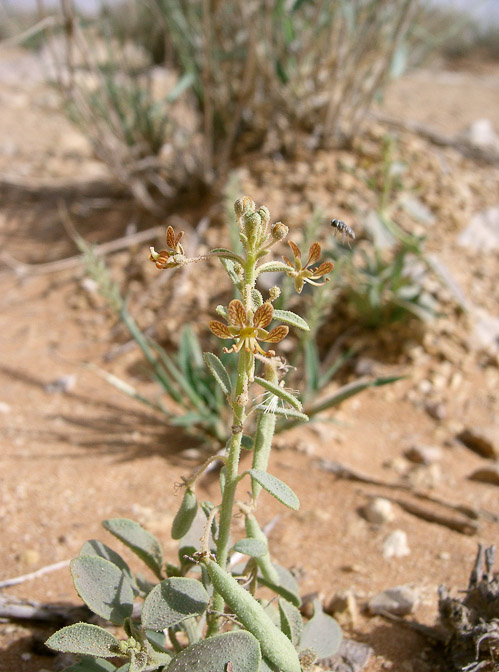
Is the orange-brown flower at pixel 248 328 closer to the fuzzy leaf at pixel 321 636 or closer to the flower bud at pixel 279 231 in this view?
the flower bud at pixel 279 231

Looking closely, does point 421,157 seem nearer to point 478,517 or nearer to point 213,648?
point 478,517

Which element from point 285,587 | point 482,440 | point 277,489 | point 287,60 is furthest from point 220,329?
point 287,60

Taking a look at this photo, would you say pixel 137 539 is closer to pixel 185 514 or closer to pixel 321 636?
pixel 185 514

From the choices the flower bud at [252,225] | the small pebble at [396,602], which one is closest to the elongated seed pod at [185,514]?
the flower bud at [252,225]

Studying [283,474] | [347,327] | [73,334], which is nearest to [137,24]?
[73,334]

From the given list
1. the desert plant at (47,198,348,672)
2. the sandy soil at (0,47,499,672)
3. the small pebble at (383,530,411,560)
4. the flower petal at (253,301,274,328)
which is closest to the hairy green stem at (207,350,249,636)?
the desert plant at (47,198,348,672)

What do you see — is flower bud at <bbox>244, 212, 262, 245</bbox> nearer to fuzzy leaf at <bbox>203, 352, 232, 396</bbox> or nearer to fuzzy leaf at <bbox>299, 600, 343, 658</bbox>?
fuzzy leaf at <bbox>203, 352, 232, 396</bbox>
